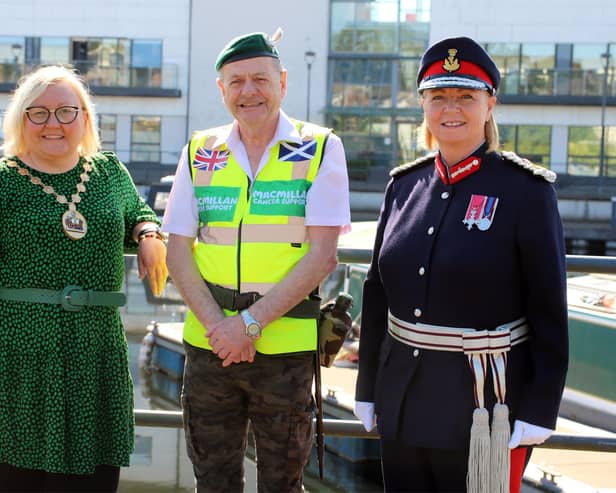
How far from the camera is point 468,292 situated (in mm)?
2479

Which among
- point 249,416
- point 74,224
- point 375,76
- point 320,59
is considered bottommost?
point 249,416

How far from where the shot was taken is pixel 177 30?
128 feet

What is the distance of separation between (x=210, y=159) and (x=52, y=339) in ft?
2.33

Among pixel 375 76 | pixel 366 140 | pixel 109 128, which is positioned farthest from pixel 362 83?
pixel 109 128

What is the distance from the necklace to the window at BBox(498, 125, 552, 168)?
1354 inches

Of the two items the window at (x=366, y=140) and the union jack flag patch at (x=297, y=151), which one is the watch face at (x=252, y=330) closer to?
the union jack flag patch at (x=297, y=151)

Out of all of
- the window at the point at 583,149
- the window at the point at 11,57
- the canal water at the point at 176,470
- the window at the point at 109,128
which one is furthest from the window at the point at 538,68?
the canal water at the point at 176,470

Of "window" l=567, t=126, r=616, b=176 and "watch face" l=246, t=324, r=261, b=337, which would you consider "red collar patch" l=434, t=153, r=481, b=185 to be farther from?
"window" l=567, t=126, r=616, b=176

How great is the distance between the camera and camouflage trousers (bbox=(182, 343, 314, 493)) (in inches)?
109

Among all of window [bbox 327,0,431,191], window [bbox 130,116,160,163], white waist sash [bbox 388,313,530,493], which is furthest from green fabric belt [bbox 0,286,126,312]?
window [bbox 130,116,160,163]

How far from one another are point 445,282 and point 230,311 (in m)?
0.67

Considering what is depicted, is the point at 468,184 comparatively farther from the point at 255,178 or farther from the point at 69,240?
the point at 69,240

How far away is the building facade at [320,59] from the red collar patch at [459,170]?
33458mm

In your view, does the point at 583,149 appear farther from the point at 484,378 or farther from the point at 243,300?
the point at 484,378
